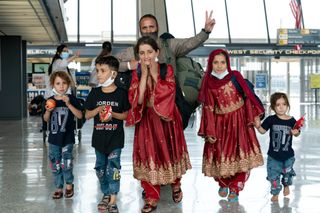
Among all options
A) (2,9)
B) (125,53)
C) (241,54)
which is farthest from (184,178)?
(241,54)

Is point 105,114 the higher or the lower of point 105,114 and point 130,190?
the higher

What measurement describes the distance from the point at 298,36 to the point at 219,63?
20.7 meters

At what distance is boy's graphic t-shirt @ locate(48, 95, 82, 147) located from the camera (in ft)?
13.6

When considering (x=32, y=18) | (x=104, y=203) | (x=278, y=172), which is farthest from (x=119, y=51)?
(x=104, y=203)

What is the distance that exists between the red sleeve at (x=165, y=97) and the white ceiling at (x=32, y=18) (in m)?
6.07

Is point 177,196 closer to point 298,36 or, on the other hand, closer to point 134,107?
point 134,107

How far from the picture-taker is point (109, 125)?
376 centimetres

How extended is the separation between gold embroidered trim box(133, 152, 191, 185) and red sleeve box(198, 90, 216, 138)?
1.07 ft

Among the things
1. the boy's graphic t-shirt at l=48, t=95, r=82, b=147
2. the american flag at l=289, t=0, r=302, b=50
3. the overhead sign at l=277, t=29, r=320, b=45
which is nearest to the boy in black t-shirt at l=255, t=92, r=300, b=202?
the boy's graphic t-shirt at l=48, t=95, r=82, b=147

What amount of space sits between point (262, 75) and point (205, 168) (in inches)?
825

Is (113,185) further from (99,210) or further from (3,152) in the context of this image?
(3,152)

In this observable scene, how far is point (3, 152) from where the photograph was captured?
723cm

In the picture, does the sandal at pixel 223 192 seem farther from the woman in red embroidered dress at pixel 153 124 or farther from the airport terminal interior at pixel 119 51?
the woman in red embroidered dress at pixel 153 124

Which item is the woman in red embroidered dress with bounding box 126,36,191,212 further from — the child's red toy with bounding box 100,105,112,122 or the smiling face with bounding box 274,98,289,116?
the smiling face with bounding box 274,98,289,116
